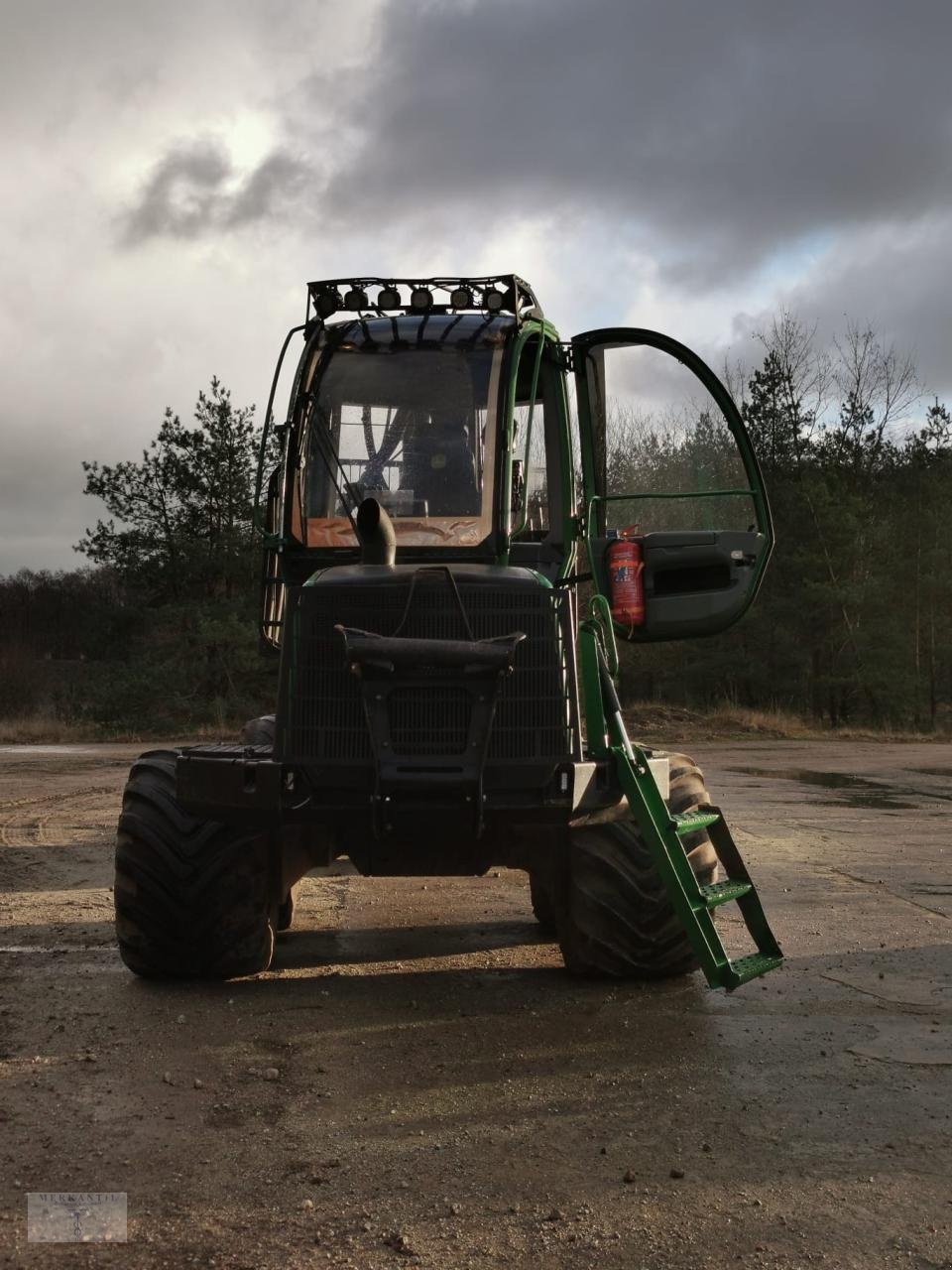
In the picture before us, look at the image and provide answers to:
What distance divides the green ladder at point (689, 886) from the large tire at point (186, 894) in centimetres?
179

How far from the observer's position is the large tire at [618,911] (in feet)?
20.2

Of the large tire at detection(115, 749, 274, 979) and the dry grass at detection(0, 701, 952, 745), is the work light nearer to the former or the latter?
the large tire at detection(115, 749, 274, 979)

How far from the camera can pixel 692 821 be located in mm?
6027

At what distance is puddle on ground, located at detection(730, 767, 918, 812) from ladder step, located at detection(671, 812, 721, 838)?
10230 millimetres

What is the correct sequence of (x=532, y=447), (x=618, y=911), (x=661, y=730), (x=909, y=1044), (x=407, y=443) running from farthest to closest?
(x=661, y=730) → (x=532, y=447) → (x=407, y=443) → (x=618, y=911) → (x=909, y=1044)

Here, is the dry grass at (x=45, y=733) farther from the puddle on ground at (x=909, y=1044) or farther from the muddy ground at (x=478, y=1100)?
the puddle on ground at (x=909, y=1044)

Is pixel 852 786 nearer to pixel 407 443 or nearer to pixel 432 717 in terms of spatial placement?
pixel 407 443

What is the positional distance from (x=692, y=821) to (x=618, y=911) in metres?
0.56

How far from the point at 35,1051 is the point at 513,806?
2.11 metres

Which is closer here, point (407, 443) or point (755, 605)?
point (407, 443)

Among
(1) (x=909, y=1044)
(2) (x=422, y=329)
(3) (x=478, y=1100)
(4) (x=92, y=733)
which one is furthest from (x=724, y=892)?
(4) (x=92, y=733)

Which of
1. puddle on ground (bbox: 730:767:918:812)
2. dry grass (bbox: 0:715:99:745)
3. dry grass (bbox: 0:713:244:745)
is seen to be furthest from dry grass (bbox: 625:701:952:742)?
dry grass (bbox: 0:715:99:745)

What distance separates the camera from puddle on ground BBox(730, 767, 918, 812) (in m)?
16.5

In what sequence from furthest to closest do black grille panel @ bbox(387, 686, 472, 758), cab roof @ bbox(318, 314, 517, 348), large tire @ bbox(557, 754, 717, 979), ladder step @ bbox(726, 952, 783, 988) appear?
cab roof @ bbox(318, 314, 517, 348)
large tire @ bbox(557, 754, 717, 979)
black grille panel @ bbox(387, 686, 472, 758)
ladder step @ bbox(726, 952, 783, 988)
